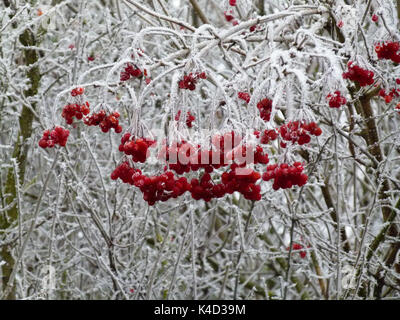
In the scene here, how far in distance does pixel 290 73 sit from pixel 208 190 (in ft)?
1.78

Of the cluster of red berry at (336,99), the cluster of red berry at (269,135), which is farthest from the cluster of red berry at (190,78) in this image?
the cluster of red berry at (336,99)

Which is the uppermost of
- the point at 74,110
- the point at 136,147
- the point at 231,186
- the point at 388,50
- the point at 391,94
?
the point at 388,50

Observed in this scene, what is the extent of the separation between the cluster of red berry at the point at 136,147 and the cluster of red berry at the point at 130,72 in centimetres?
33

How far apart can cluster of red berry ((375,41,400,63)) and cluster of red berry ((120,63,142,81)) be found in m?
1.22

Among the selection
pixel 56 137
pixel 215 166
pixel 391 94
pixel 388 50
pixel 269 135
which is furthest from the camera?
pixel 391 94

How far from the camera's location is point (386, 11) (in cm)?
239

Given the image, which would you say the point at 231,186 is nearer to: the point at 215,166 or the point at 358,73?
the point at 215,166

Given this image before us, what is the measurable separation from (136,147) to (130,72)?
1.39 ft

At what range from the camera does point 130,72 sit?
6.79 feet

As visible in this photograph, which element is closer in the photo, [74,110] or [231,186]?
[231,186]

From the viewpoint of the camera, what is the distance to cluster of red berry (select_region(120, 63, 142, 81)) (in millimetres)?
2054

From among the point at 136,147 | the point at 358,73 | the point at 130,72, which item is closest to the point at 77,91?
the point at 130,72

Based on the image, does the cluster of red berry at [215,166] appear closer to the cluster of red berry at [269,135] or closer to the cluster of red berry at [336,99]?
the cluster of red berry at [269,135]
